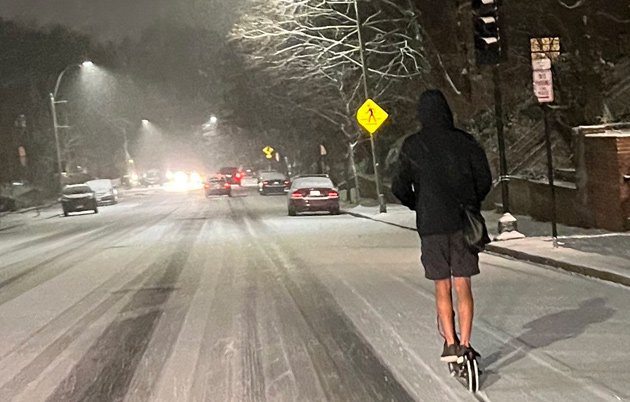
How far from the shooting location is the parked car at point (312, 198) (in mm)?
31641

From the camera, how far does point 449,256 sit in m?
6.41

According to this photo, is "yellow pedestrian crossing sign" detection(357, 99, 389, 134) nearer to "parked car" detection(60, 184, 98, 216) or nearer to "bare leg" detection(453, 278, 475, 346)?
"parked car" detection(60, 184, 98, 216)

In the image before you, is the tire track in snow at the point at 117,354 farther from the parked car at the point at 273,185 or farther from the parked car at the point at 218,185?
the parked car at the point at 273,185

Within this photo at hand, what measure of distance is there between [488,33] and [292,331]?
31.3 ft

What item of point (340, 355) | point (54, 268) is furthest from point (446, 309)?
point (54, 268)

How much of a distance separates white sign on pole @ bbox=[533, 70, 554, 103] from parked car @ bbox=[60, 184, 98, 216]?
34.8 meters

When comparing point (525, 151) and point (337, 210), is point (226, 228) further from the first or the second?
point (525, 151)

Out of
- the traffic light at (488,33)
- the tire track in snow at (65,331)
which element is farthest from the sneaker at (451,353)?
the traffic light at (488,33)

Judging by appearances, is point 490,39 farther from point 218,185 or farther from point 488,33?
point 218,185

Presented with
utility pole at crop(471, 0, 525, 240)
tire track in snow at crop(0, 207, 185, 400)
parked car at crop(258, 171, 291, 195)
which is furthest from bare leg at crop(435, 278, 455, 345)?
parked car at crop(258, 171, 291, 195)

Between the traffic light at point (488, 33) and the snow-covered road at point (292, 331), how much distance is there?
13.8 ft

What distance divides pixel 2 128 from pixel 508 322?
7233 centimetres

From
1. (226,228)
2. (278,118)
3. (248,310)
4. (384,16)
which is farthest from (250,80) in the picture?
(248,310)

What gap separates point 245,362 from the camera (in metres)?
7.76
